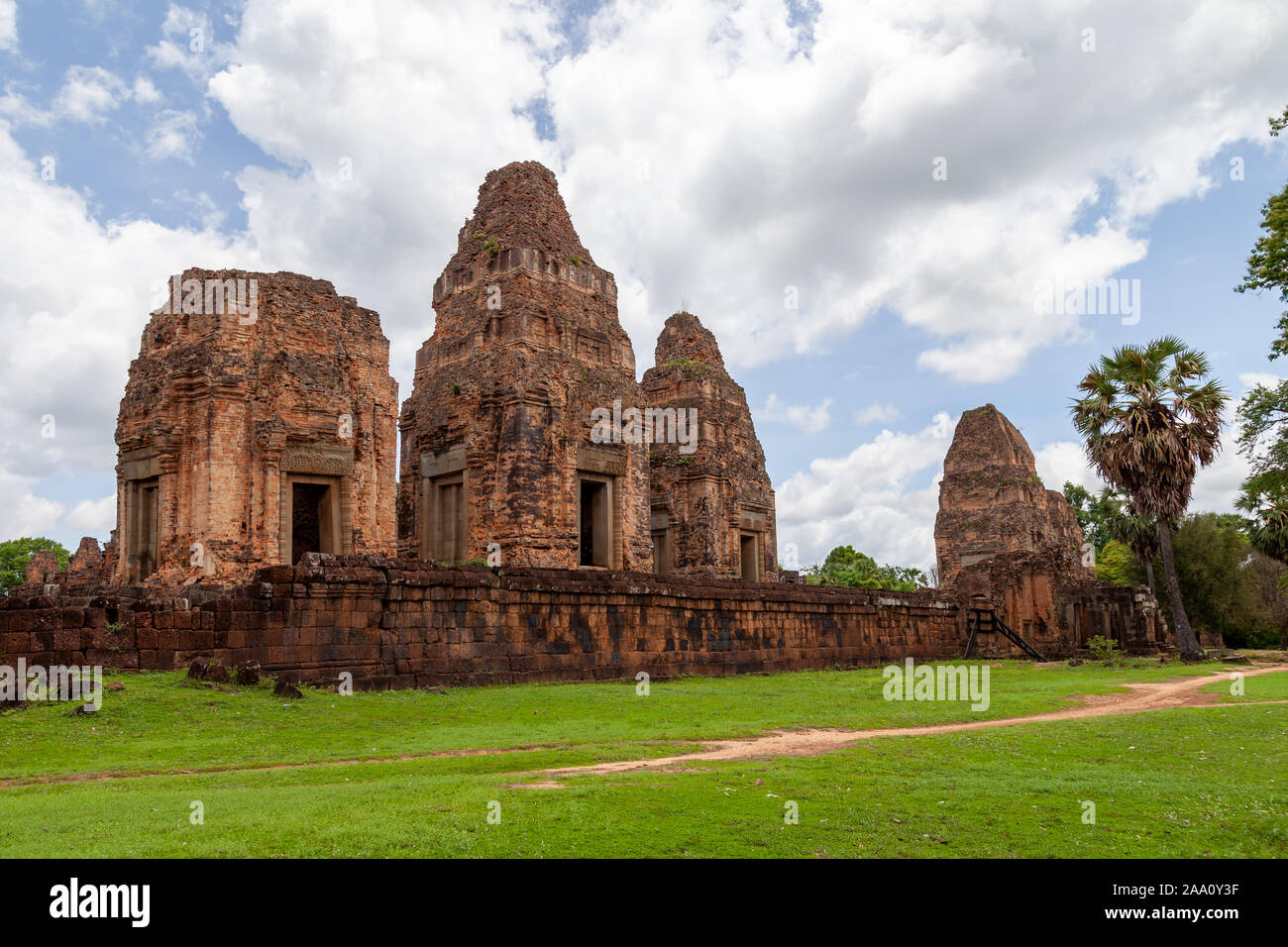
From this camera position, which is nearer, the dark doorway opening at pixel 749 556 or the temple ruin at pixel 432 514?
the temple ruin at pixel 432 514

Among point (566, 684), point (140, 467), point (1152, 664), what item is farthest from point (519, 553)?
point (1152, 664)

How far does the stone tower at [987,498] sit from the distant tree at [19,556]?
131ft

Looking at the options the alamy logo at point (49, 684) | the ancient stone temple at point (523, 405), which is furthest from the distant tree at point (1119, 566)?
the alamy logo at point (49, 684)

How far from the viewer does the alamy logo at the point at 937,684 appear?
15258 mm

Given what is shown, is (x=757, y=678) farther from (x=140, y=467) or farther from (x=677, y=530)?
(x=140, y=467)

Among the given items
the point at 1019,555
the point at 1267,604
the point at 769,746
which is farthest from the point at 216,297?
the point at 1267,604

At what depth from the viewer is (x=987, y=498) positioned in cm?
4041

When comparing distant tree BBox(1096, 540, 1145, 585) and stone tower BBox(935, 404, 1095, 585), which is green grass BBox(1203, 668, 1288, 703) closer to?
stone tower BBox(935, 404, 1095, 585)

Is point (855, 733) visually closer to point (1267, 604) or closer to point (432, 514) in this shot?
point (432, 514)

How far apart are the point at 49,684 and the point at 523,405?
11351mm

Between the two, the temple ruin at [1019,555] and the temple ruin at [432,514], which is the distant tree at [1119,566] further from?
the temple ruin at [432,514]

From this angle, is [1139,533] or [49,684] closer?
[49,684]

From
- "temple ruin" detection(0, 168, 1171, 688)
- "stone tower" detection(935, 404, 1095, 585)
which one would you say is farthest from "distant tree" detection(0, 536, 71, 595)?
"stone tower" detection(935, 404, 1095, 585)
